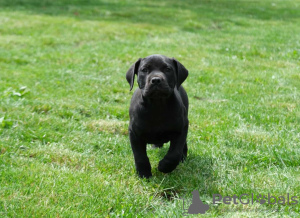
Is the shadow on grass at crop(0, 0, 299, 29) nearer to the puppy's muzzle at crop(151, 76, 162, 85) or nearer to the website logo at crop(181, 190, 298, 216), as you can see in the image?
the puppy's muzzle at crop(151, 76, 162, 85)

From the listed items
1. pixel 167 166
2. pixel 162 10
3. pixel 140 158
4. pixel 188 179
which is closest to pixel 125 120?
pixel 140 158

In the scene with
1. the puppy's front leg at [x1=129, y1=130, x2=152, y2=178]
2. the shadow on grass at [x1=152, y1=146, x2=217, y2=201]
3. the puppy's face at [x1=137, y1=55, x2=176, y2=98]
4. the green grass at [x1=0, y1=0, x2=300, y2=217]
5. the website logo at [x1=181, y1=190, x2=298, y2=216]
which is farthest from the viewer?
the puppy's front leg at [x1=129, y1=130, x2=152, y2=178]

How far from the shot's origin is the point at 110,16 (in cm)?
2116

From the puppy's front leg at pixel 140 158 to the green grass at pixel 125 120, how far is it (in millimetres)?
146

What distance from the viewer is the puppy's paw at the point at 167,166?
4660 mm

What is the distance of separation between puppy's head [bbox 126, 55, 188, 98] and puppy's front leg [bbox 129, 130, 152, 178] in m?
0.63

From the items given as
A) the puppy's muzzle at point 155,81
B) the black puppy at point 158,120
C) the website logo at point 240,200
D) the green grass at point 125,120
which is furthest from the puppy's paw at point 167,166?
the puppy's muzzle at point 155,81

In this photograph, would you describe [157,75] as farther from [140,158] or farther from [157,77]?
[140,158]

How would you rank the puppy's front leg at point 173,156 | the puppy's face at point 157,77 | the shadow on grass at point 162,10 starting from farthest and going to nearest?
the shadow on grass at point 162,10 → the puppy's front leg at point 173,156 → the puppy's face at point 157,77

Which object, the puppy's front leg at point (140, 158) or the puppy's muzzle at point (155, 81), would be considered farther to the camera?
the puppy's front leg at point (140, 158)

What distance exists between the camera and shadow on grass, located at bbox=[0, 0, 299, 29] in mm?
20453

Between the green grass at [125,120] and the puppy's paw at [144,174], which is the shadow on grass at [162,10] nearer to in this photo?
the green grass at [125,120]

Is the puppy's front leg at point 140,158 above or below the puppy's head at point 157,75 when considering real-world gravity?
below

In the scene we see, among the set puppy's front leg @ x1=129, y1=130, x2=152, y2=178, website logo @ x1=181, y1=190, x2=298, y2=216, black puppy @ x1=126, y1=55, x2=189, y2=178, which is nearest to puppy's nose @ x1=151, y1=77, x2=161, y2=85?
black puppy @ x1=126, y1=55, x2=189, y2=178
